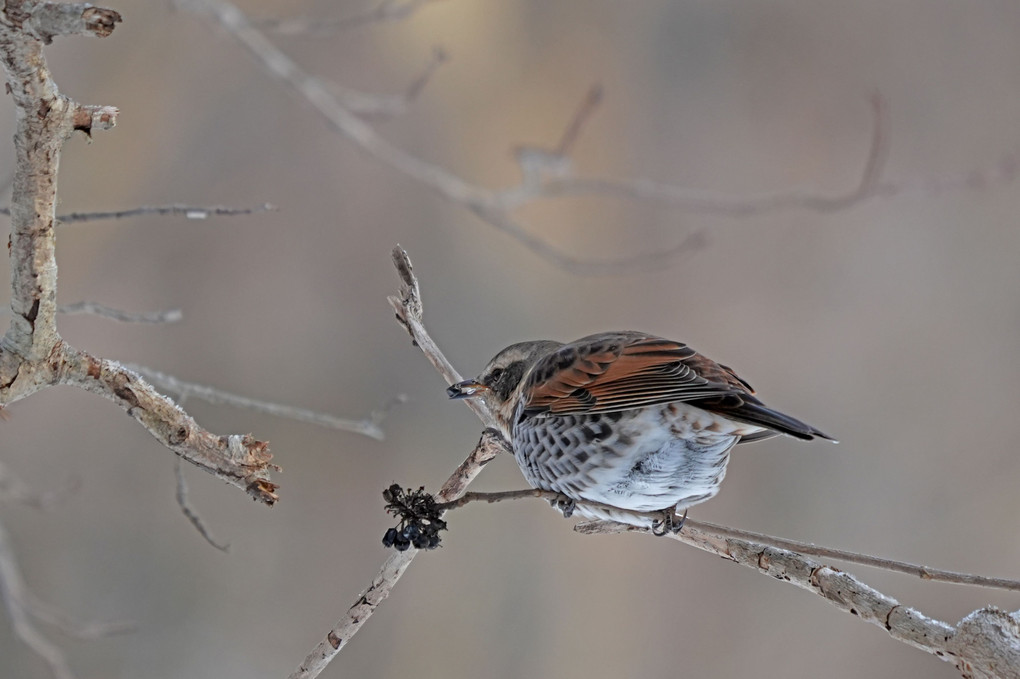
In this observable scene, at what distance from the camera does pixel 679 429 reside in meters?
1.31

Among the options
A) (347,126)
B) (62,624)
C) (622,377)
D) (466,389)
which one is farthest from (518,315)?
(622,377)

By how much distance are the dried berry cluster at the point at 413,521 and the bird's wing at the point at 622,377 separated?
381 mm

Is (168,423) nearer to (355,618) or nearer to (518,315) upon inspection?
(355,618)

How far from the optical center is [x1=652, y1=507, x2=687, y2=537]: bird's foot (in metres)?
1.25

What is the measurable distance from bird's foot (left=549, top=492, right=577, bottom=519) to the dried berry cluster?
32 centimetres

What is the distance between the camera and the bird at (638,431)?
1.28 m

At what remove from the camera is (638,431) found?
4.36 feet

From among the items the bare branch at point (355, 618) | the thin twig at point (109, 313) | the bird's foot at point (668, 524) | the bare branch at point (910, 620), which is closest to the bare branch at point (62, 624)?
the thin twig at point (109, 313)

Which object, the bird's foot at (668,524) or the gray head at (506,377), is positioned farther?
the gray head at (506,377)

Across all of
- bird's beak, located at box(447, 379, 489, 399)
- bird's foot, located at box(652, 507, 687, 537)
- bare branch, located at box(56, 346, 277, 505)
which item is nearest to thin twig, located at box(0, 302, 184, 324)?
bare branch, located at box(56, 346, 277, 505)

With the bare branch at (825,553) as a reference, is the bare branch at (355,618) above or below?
below

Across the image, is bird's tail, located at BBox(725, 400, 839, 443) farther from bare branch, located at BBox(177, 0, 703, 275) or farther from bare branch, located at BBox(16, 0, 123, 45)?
bare branch, located at BBox(16, 0, 123, 45)

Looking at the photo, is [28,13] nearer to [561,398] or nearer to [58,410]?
[561,398]

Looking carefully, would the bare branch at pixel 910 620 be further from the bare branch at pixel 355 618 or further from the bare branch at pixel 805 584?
the bare branch at pixel 355 618
